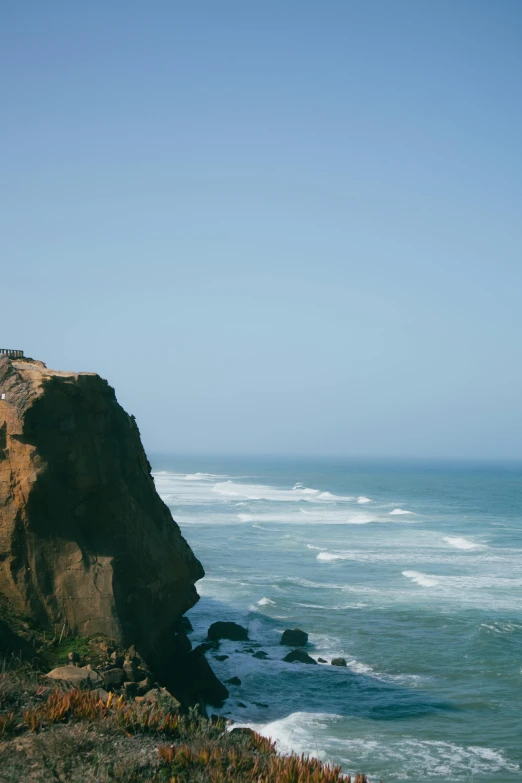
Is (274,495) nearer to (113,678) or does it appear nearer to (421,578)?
(421,578)

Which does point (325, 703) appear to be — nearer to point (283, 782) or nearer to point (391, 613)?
point (391, 613)

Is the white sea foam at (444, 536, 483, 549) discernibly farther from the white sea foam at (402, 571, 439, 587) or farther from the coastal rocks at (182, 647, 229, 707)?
the coastal rocks at (182, 647, 229, 707)

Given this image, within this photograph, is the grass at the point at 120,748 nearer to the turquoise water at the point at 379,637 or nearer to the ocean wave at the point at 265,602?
the turquoise water at the point at 379,637

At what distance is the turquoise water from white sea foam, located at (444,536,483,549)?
36 centimetres

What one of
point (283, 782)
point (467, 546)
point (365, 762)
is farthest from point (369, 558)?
point (283, 782)

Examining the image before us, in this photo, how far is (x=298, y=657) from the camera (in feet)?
76.6

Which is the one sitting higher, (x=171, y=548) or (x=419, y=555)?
(x=171, y=548)

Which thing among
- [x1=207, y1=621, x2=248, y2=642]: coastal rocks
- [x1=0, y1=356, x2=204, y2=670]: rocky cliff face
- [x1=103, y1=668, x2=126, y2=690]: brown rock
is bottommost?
[x1=207, y1=621, x2=248, y2=642]: coastal rocks

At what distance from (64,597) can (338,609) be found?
16.2 metres

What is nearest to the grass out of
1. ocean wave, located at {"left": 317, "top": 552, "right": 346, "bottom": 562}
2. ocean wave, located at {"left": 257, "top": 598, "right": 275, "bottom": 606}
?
ocean wave, located at {"left": 257, "top": 598, "right": 275, "bottom": 606}

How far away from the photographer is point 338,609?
98.0 feet

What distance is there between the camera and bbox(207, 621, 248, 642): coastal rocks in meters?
25.7

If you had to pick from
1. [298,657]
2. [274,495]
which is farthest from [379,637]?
[274,495]

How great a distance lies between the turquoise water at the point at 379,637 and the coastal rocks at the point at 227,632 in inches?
21.4
